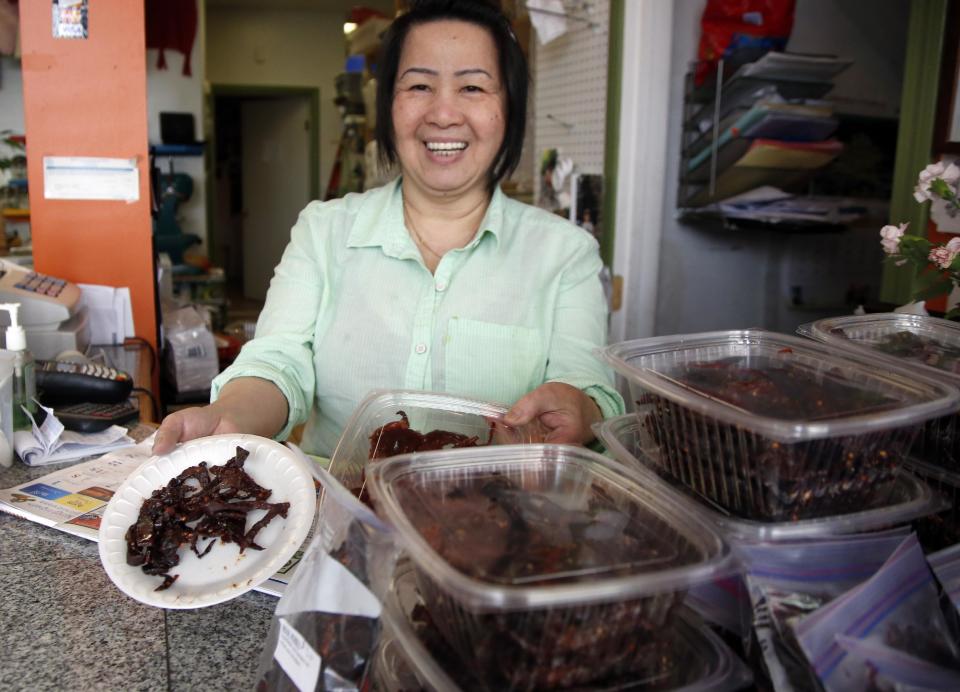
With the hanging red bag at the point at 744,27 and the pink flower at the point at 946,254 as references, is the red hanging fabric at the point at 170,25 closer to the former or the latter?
the hanging red bag at the point at 744,27

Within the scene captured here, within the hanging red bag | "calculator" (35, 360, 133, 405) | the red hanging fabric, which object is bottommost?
"calculator" (35, 360, 133, 405)

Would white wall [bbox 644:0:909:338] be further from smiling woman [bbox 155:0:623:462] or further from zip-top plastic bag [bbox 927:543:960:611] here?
zip-top plastic bag [bbox 927:543:960:611]

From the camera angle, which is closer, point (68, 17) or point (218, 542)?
point (218, 542)

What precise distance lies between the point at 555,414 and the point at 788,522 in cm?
48

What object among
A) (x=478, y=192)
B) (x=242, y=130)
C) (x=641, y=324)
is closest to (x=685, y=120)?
(x=641, y=324)

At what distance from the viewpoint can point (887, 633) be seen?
25.2 inches

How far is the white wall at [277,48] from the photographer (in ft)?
26.5

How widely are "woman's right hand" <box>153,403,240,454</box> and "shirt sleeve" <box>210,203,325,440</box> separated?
0.72ft

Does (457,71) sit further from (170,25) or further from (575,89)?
(170,25)

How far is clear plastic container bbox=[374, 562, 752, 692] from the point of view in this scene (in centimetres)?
64

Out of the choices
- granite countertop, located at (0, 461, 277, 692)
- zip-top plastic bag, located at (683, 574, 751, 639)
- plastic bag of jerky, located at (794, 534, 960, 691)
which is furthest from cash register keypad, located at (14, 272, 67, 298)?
plastic bag of jerky, located at (794, 534, 960, 691)

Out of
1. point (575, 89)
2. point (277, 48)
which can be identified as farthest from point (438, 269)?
point (277, 48)

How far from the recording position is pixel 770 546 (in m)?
0.69

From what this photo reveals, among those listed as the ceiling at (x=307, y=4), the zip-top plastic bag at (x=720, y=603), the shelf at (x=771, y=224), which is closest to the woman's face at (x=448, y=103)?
the zip-top plastic bag at (x=720, y=603)
